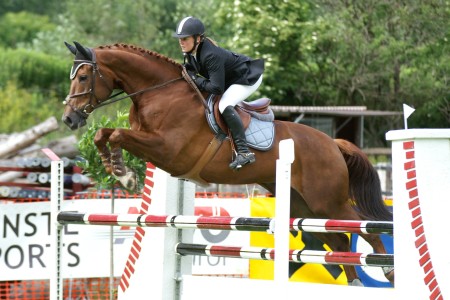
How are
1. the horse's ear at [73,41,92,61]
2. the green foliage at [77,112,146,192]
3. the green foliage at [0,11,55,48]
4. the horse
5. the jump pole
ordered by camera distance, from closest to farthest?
the jump pole → the horse → the horse's ear at [73,41,92,61] → the green foliage at [77,112,146,192] → the green foliage at [0,11,55,48]

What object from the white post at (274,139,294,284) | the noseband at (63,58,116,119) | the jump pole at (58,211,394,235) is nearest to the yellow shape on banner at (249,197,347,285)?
the noseband at (63,58,116,119)

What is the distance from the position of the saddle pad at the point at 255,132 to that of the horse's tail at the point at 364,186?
2.74 ft

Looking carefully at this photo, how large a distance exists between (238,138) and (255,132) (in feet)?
0.65

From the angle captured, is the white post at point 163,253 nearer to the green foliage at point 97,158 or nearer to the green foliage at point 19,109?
the green foliage at point 97,158

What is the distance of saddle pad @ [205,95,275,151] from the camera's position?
20.5ft

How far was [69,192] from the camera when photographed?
10.4 metres

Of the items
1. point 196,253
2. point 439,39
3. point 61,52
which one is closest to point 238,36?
point 439,39

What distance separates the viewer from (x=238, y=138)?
243 inches

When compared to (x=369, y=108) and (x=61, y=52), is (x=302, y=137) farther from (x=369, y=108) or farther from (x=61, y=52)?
(x=61, y=52)

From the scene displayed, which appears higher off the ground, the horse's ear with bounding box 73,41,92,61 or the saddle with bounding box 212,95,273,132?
the horse's ear with bounding box 73,41,92,61

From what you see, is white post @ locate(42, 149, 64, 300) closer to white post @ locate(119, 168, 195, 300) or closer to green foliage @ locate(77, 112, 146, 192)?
white post @ locate(119, 168, 195, 300)

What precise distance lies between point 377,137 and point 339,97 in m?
1.25

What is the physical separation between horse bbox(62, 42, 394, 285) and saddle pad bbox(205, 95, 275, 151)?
0.10 ft

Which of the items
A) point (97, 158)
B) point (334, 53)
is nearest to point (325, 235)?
point (97, 158)
